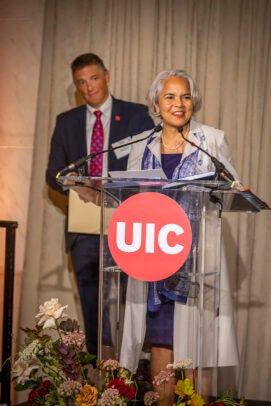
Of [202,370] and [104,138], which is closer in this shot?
[202,370]

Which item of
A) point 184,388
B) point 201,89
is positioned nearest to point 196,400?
point 184,388

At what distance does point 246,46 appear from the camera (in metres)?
4.83

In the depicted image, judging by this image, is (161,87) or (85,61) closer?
(161,87)

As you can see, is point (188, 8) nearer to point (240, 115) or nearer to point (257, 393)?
point (240, 115)

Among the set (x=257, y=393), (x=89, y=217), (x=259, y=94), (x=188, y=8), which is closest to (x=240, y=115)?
(x=259, y=94)

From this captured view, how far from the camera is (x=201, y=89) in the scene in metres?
4.91

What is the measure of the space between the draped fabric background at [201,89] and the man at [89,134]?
38 cm

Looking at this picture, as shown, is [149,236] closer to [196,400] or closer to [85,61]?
[196,400]

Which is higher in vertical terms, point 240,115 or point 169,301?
point 240,115

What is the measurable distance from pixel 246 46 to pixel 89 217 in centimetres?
154

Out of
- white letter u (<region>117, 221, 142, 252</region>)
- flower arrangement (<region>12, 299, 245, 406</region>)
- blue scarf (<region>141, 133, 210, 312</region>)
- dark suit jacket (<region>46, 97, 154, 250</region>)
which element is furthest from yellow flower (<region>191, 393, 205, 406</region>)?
dark suit jacket (<region>46, 97, 154, 250</region>)

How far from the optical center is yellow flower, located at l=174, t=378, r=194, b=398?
2.75 metres

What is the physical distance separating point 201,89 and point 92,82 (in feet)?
2.54

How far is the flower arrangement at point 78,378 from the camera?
2.70 metres
